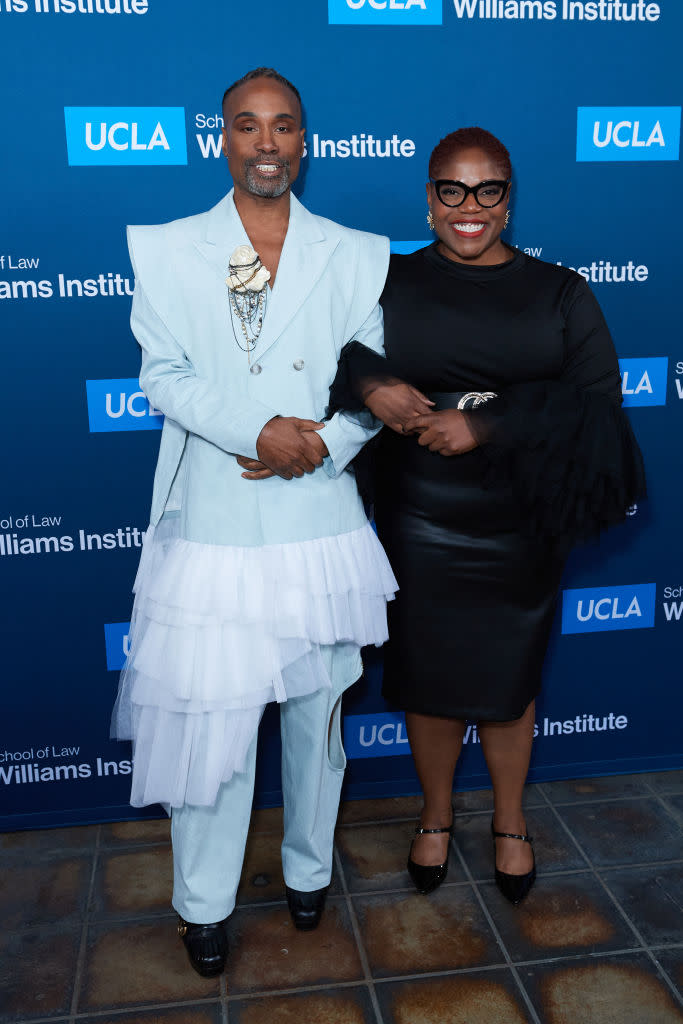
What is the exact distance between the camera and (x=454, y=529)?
2182mm

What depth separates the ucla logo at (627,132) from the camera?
254 centimetres

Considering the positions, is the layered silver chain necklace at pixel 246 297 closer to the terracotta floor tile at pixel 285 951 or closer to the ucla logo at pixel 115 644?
the ucla logo at pixel 115 644

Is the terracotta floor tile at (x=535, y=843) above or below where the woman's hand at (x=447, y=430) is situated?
below

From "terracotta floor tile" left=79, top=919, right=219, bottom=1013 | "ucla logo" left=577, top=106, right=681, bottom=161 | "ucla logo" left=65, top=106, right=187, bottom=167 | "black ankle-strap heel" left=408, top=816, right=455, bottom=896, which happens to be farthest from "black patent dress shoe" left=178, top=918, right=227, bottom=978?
"ucla logo" left=577, top=106, right=681, bottom=161

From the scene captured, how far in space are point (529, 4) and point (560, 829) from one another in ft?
7.32

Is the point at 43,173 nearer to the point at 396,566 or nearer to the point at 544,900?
the point at 396,566

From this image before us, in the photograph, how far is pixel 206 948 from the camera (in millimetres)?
2135

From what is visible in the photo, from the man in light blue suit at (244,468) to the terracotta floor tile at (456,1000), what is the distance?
519 mm

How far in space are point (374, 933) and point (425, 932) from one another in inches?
4.8

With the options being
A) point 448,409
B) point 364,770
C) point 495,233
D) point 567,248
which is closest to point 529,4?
point 567,248

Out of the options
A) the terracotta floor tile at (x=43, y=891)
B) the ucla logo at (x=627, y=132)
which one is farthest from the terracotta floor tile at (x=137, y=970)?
the ucla logo at (x=627, y=132)

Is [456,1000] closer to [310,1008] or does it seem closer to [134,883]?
[310,1008]

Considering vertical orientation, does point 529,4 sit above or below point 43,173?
above

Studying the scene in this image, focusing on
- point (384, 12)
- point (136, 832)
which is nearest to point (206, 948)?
point (136, 832)
